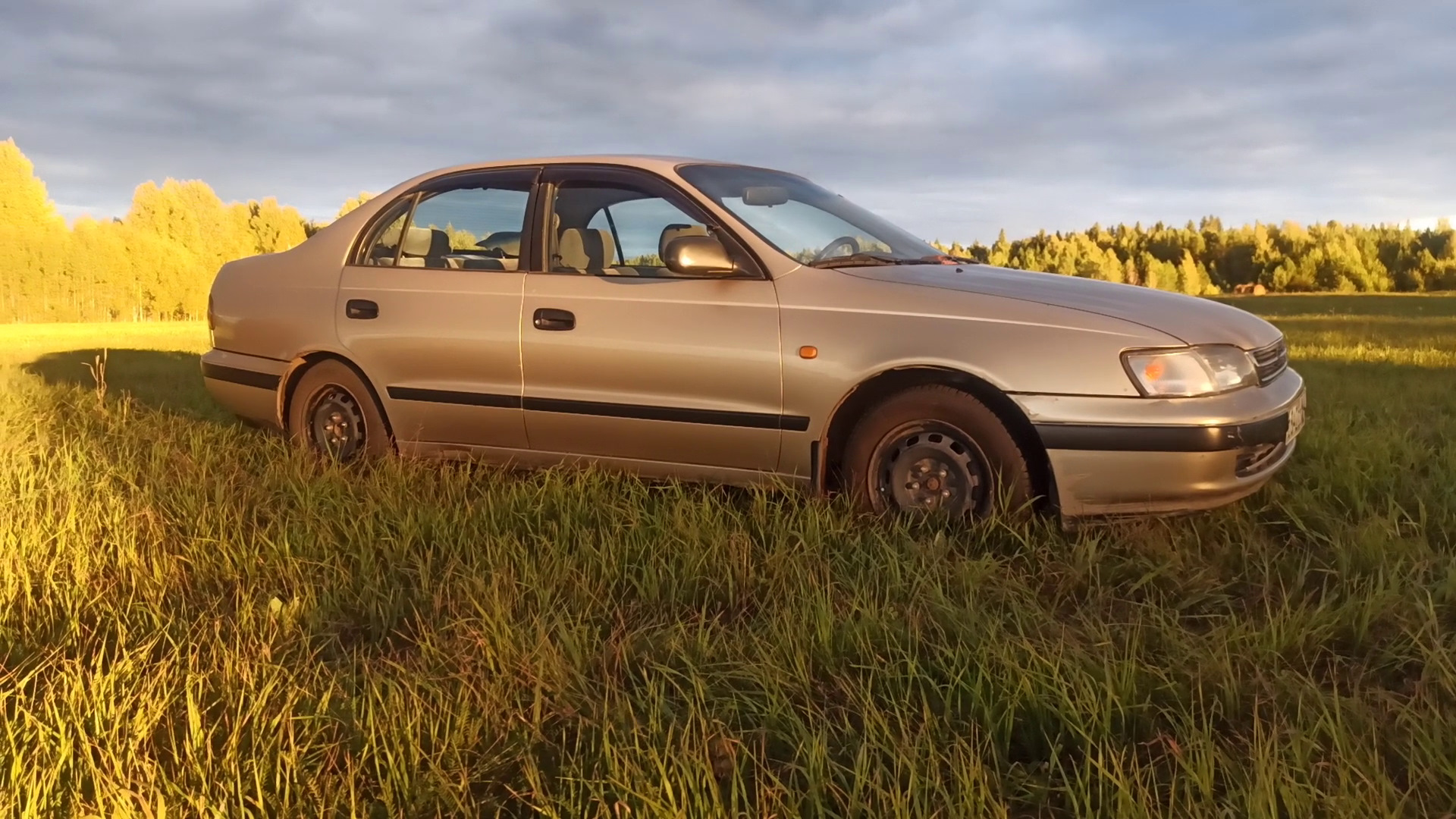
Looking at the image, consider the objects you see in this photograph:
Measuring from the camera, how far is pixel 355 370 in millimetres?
4793

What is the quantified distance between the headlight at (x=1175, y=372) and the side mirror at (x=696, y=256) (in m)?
1.50

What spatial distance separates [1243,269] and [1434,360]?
70.9m

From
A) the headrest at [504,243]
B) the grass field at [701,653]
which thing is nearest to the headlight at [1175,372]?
the grass field at [701,653]

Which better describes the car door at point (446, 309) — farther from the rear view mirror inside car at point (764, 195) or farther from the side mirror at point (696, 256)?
the rear view mirror inside car at point (764, 195)

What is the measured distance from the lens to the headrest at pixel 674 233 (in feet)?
12.7

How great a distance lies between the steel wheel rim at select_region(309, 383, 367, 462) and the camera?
15.9ft

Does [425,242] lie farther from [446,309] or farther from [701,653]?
[701,653]

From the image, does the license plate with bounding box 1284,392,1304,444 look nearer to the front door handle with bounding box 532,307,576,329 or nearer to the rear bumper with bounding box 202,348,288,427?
the front door handle with bounding box 532,307,576,329

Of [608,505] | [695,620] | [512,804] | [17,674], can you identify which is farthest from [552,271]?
[512,804]

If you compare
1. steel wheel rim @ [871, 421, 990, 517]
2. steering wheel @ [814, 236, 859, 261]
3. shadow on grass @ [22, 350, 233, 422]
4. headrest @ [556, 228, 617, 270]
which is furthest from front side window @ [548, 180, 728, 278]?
shadow on grass @ [22, 350, 233, 422]

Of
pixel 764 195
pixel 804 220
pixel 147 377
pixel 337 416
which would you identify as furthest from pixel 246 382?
pixel 147 377

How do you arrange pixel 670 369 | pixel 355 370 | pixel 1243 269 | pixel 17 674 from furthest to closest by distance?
pixel 1243 269, pixel 355 370, pixel 670 369, pixel 17 674

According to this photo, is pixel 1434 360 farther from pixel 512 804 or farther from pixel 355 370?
pixel 512 804

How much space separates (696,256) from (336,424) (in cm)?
231
